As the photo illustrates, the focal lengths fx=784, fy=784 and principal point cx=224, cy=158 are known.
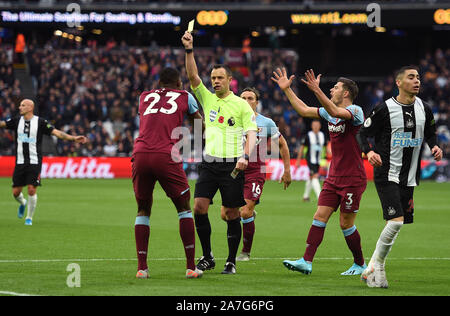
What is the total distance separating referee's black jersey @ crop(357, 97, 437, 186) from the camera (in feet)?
29.2

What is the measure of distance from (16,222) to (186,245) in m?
8.46

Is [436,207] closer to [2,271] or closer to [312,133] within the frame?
[312,133]

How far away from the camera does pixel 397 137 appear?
8953 millimetres

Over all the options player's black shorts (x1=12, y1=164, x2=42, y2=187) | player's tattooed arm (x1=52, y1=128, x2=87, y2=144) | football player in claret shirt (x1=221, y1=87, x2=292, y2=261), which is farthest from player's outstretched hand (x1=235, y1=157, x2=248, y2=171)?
player's black shorts (x1=12, y1=164, x2=42, y2=187)

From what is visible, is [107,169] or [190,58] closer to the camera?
[190,58]

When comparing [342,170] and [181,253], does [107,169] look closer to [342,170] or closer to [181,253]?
[181,253]

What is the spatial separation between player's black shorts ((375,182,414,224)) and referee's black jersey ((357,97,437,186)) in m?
0.08

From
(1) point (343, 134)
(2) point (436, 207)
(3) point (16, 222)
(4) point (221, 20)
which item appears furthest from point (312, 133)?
(4) point (221, 20)

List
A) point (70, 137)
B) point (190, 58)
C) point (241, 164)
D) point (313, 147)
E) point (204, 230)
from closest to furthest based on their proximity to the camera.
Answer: point (241, 164), point (190, 58), point (204, 230), point (70, 137), point (313, 147)

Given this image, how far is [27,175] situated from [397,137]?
970 centimetres

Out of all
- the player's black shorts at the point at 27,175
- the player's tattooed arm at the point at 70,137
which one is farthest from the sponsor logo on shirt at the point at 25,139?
the player's tattooed arm at the point at 70,137

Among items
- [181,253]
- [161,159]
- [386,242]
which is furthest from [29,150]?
[386,242]

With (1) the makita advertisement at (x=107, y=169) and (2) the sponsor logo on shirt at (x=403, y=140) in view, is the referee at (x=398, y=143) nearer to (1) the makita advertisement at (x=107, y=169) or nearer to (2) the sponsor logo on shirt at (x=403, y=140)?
(2) the sponsor logo on shirt at (x=403, y=140)

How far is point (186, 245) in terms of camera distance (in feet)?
30.3
